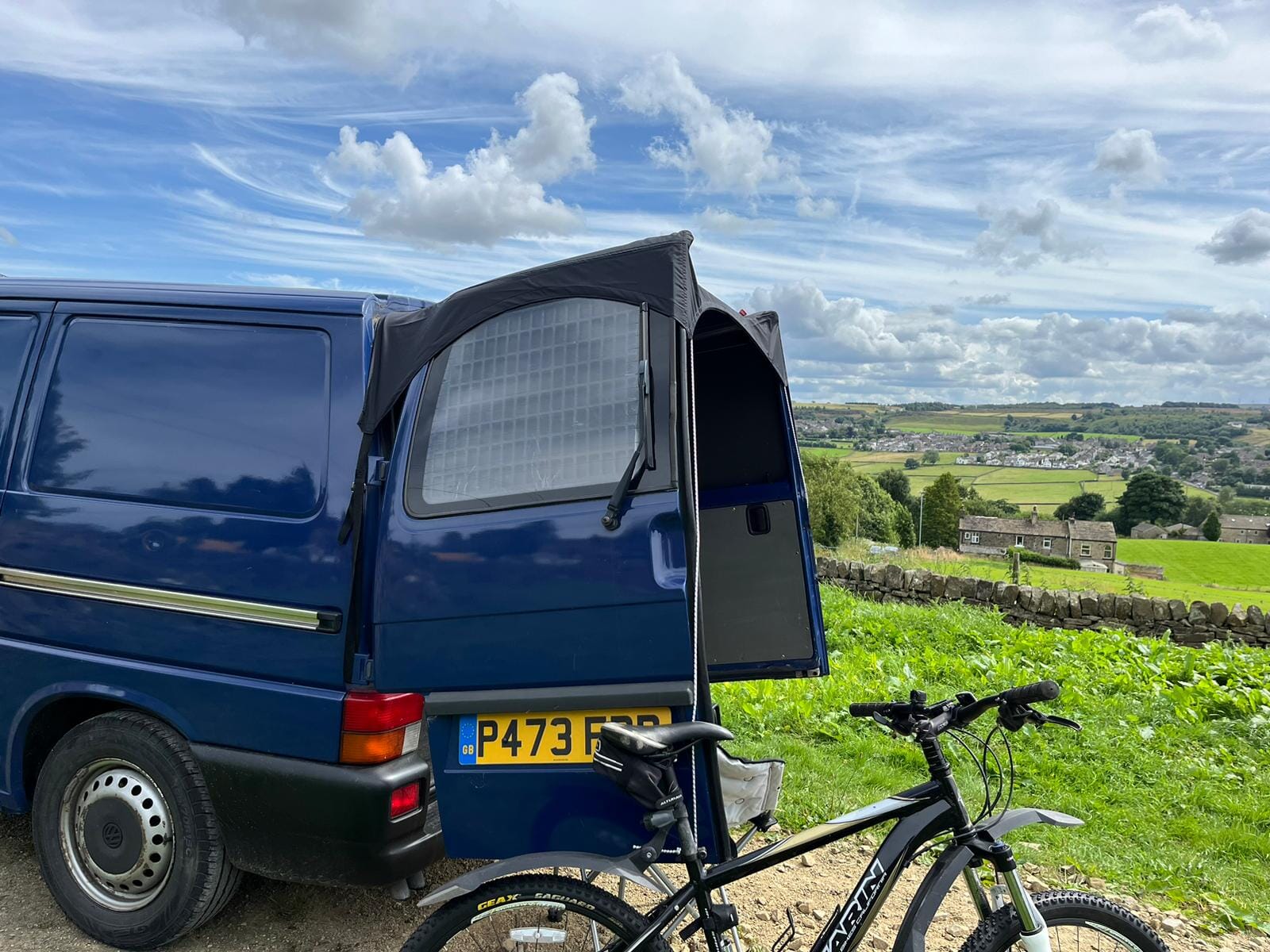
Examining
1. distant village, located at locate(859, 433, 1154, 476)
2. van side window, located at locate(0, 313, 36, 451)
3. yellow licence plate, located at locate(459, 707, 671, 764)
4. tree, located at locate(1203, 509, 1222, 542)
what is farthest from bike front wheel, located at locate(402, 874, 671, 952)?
distant village, located at locate(859, 433, 1154, 476)

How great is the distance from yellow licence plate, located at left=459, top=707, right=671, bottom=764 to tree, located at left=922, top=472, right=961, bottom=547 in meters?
57.1

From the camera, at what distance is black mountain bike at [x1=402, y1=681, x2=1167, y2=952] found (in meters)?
2.27

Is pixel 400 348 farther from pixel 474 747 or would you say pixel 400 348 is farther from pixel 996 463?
pixel 996 463

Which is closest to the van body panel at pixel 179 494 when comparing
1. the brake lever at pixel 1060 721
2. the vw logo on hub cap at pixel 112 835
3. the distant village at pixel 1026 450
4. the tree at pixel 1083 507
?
the vw logo on hub cap at pixel 112 835

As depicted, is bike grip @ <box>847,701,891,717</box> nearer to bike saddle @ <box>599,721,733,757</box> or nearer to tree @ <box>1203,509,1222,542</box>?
bike saddle @ <box>599,721,733,757</box>

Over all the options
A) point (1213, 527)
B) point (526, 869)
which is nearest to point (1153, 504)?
point (1213, 527)

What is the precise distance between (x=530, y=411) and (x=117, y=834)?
2.09 m

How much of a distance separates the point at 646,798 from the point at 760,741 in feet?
11.2

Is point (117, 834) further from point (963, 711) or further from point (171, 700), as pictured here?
point (963, 711)

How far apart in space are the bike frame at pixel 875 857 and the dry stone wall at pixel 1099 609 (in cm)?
776

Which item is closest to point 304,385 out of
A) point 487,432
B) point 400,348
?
point 400,348

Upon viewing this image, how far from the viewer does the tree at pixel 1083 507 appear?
204 ft

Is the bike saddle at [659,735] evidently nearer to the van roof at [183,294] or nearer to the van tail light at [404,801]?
the van tail light at [404,801]

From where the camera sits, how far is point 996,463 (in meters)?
76.1
